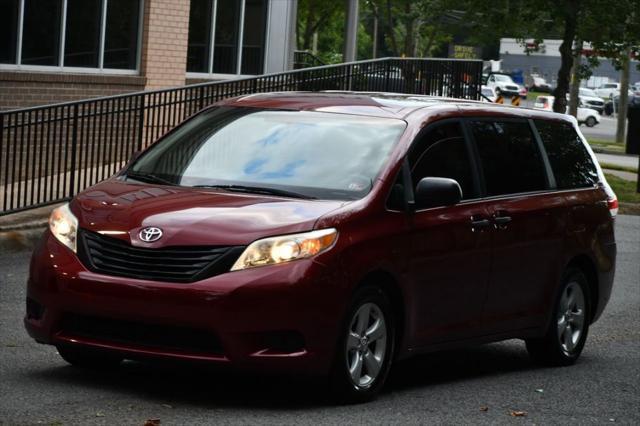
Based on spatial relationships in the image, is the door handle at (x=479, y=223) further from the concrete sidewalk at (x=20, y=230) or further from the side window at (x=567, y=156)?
the concrete sidewalk at (x=20, y=230)

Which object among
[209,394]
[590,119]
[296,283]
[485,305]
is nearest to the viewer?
[296,283]

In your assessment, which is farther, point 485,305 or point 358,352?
point 485,305

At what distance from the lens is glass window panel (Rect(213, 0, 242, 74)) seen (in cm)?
2552

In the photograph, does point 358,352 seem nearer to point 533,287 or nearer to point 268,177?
point 268,177

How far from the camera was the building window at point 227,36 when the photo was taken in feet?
81.7

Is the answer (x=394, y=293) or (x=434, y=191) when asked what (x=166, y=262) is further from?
(x=434, y=191)

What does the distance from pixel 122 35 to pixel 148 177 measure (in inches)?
563

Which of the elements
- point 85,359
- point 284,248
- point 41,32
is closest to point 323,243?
point 284,248

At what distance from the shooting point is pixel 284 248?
761 cm

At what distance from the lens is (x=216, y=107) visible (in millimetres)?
9508

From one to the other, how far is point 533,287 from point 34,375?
10.7 feet

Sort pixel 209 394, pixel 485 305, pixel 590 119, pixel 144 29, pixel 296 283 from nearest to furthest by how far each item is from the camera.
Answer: pixel 296 283 < pixel 209 394 < pixel 485 305 < pixel 144 29 < pixel 590 119

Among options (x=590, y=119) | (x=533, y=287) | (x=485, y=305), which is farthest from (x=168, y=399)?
(x=590, y=119)

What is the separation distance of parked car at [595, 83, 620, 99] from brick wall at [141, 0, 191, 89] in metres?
95.2
